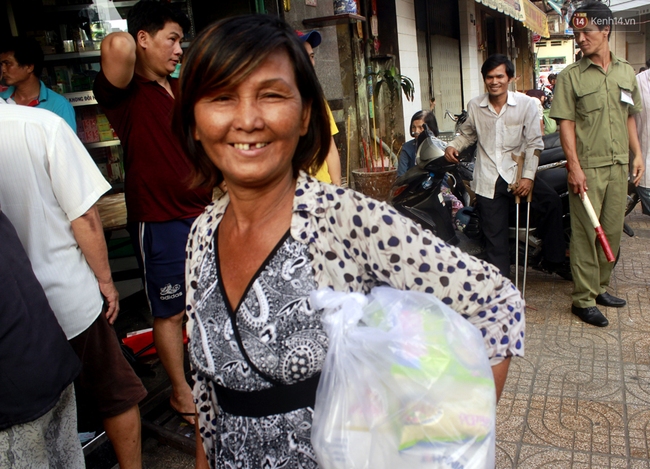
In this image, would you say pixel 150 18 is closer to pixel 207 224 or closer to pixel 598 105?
pixel 207 224

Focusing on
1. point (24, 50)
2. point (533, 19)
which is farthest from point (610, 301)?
point (533, 19)

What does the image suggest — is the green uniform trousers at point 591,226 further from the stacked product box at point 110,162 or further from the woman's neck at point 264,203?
the woman's neck at point 264,203

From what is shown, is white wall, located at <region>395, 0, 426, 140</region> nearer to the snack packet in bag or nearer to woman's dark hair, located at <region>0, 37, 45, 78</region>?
woman's dark hair, located at <region>0, 37, 45, 78</region>

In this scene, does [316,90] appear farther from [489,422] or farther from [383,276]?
[489,422]

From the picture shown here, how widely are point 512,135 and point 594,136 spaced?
2.09ft

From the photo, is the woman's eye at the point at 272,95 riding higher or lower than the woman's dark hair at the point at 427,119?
higher

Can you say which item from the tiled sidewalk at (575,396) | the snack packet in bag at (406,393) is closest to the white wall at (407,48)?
the tiled sidewalk at (575,396)

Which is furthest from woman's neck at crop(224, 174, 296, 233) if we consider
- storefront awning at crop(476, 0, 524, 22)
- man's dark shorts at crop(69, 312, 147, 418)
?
storefront awning at crop(476, 0, 524, 22)

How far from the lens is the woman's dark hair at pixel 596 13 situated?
4219mm

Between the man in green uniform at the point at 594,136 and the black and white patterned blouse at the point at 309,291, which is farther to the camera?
the man in green uniform at the point at 594,136

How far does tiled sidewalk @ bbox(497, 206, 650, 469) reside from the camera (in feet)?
9.59

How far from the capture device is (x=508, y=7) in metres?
11.1

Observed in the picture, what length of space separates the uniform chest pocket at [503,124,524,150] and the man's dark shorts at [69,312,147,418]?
3.49 meters

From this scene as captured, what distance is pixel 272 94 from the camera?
4.32 ft
